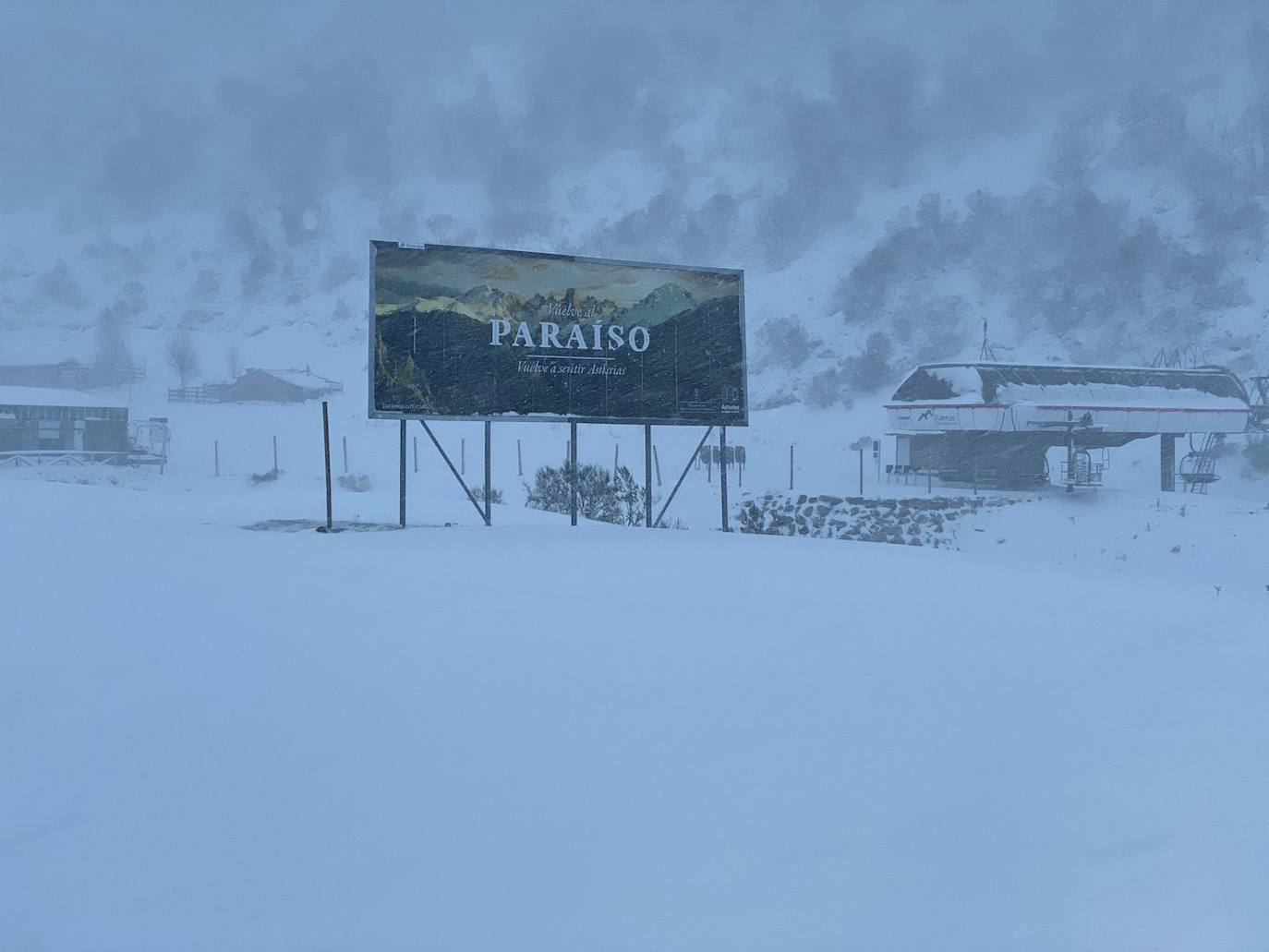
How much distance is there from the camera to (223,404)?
77.7 m

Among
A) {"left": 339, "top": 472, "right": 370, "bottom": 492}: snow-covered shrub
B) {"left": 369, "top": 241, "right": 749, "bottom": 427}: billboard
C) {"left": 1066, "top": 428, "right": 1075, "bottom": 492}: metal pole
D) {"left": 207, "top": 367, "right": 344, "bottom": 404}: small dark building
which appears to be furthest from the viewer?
{"left": 207, "top": 367, "right": 344, "bottom": 404}: small dark building

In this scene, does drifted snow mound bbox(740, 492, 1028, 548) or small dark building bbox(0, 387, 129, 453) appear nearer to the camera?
drifted snow mound bbox(740, 492, 1028, 548)

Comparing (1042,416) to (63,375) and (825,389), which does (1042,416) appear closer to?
(825,389)

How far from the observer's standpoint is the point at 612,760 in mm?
5738

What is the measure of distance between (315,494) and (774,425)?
58.6 m

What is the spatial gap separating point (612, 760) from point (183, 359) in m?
105

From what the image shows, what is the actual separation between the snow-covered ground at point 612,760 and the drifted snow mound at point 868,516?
2098 centimetres

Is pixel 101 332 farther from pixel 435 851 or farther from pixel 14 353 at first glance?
pixel 435 851

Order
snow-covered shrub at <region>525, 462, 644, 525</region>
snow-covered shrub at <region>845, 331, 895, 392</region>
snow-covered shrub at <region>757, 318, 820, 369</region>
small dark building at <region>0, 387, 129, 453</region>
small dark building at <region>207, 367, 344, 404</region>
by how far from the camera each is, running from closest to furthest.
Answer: snow-covered shrub at <region>525, 462, 644, 525</region> < small dark building at <region>0, 387, 129, 453</region> < small dark building at <region>207, 367, 344, 404</region> < snow-covered shrub at <region>845, 331, 895, 392</region> < snow-covered shrub at <region>757, 318, 820, 369</region>

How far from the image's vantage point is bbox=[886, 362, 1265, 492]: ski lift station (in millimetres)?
41188

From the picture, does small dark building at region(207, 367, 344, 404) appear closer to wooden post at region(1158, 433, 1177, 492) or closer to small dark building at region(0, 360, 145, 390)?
small dark building at region(0, 360, 145, 390)

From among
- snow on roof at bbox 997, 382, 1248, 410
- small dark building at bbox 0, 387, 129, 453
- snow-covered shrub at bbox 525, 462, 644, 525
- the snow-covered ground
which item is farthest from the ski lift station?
small dark building at bbox 0, 387, 129, 453

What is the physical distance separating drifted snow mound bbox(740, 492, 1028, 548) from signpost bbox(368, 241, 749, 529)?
44.1 feet

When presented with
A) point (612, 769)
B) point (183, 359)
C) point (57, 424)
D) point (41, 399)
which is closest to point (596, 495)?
point (612, 769)
